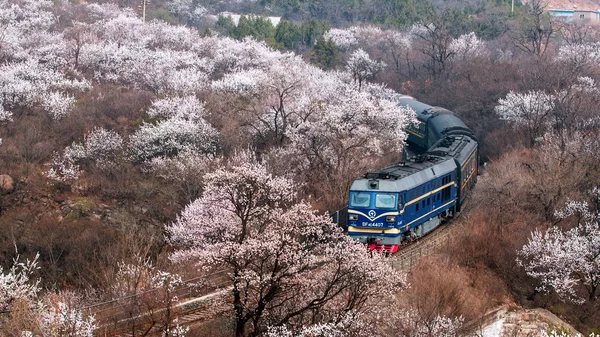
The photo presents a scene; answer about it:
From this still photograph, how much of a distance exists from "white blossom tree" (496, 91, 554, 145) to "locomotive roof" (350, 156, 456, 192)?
15457 mm

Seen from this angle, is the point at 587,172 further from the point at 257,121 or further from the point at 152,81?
the point at 152,81

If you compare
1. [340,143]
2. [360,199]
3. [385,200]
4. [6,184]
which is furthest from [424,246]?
[6,184]

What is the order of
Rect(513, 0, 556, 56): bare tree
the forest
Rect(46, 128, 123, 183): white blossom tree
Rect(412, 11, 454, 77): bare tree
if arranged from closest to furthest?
the forest
Rect(46, 128, 123, 183): white blossom tree
Rect(412, 11, 454, 77): bare tree
Rect(513, 0, 556, 56): bare tree

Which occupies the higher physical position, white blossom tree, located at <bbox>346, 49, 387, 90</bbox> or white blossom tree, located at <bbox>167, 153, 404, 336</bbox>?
white blossom tree, located at <bbox>167, 153, 404, 336</bbox>

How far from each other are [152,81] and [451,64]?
26.6 meters

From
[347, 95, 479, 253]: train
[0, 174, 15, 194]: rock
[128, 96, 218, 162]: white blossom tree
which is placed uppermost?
[347, 95, 479, 253]: train

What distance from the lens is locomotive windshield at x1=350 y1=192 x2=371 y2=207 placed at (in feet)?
78.9

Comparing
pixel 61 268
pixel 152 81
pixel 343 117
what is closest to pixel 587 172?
pixel 343 117

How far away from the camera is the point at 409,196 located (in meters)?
24.6

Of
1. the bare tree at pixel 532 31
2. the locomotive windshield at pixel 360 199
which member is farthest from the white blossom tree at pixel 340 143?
the bare tree at pixel 532 31

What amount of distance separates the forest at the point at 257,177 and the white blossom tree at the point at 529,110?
15 centimetres

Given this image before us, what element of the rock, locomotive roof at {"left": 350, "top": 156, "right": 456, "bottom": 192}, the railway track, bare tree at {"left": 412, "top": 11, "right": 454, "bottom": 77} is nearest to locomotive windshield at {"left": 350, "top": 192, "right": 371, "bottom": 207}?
locomotive roof at {"left": 350, "top": 156, "right": 456, "bottom": 192}

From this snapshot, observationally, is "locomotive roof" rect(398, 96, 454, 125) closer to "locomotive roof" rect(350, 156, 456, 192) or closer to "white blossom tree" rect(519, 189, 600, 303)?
"locomotive roof" rect(350, 156, 456, 192)

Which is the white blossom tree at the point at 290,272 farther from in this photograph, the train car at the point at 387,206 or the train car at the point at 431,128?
the train car at the point at 431,128
